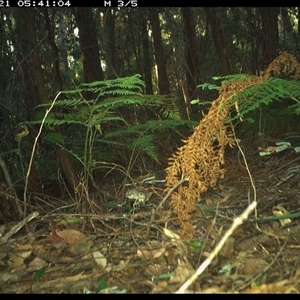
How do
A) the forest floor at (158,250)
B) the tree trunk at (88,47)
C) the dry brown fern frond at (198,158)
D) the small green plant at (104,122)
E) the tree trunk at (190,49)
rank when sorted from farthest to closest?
the tree trunk at (190,49)
the tree trunk at (88,47)
the small green plant at (104,122)
the dry brown fern frond at (198,158)
the forest floor at (158,250)

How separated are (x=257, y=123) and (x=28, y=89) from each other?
7.65ft

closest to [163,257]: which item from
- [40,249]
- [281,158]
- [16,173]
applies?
[40,249]

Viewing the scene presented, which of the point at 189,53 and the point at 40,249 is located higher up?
the point at 189,53

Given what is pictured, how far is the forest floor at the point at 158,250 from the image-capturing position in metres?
1.63

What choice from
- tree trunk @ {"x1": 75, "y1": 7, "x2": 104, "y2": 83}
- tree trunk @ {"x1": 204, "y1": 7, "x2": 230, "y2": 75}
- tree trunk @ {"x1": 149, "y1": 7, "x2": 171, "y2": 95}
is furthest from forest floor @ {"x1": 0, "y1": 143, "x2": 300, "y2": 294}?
tree trunk @ {"x1": 149, "y1": 7, "x2": 171, "y2": 95}

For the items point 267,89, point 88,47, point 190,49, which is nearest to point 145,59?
point 190,49

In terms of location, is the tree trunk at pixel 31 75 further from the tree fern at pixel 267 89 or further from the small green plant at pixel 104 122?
the tree fern at pixel 267 89

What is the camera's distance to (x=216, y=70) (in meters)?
8.84

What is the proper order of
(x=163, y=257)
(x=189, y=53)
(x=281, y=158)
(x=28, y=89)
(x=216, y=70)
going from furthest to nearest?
1. (x=216, y=70)
2. (x=189, y=53)
3. (x=28, y=89)
4. (x=281, y=158)
5. (x=163, y=257)

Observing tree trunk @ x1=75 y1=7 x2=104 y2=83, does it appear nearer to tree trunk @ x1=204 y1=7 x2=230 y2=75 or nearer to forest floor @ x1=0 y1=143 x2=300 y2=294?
tree trunk @ x1=204 y1=7 x2=230 y2=75

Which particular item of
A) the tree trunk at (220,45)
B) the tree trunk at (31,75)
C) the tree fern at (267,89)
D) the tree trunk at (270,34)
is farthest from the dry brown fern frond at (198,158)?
the tree trunk at (270,34)

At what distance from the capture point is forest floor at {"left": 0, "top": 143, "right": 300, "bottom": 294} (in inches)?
64.2

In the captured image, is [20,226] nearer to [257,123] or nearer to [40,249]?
[40,249]

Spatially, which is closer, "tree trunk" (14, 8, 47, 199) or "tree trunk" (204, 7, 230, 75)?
"tree trunk" (14, 8, 47, 199)
